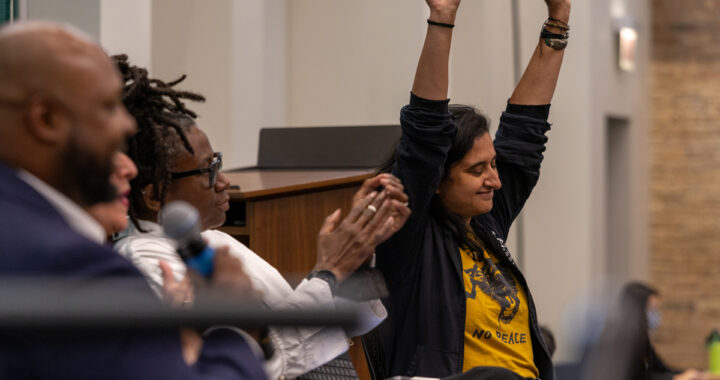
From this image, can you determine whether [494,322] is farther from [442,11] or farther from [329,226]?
[442,11]

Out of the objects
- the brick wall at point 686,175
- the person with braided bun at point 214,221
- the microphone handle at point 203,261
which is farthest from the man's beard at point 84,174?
the brick wall at point 686,175

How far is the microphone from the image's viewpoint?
844 mm

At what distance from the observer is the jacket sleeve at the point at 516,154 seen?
82.8 inches

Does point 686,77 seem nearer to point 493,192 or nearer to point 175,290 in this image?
point 493,192

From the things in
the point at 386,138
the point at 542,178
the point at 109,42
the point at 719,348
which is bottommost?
the point at 719,348

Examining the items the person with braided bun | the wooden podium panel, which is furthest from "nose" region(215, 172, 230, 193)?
A: the wooden podium panel

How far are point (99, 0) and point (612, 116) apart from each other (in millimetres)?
4017

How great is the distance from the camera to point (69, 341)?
29.5 inches

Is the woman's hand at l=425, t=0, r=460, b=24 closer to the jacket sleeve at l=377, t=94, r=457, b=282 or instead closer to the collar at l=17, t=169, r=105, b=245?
the jacket sleeve at l=377, t=94, r=457, b=282

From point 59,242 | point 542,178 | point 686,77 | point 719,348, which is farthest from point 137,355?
point 686,77

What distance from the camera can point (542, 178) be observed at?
5.33 m

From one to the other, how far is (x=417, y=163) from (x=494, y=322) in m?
0.35

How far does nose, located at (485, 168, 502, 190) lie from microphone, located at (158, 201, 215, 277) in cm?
116

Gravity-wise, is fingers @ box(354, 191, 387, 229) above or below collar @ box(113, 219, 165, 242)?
above
